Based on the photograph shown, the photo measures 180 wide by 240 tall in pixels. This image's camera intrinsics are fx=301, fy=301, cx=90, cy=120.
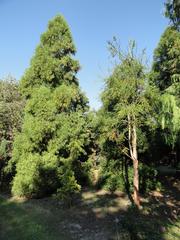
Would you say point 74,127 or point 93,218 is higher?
point 74,127

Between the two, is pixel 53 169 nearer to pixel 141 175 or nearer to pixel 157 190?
pixel 141 175

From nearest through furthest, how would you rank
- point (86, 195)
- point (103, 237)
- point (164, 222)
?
point (103, 237)
point (164, 222)
point (86, 195)

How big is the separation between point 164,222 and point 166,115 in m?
6.22

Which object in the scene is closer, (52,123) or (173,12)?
(173,12)

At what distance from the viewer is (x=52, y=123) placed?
17.1 metres

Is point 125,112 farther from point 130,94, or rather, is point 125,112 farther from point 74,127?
point 74,127

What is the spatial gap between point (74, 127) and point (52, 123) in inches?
53.1

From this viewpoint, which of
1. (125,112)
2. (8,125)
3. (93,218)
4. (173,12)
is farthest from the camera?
(8,125)

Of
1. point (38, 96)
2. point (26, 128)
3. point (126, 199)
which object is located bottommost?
point (126, 199)

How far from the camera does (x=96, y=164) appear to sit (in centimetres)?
2069

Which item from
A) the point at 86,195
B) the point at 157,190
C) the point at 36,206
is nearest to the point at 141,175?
the point at 157,190

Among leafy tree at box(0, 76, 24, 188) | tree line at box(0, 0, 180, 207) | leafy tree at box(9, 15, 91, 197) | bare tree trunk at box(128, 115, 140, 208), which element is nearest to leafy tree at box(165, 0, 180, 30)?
tree line at box(0, 0, 180, 207)

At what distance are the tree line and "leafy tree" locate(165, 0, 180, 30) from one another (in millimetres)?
4435

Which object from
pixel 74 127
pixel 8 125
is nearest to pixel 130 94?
pixel 74 127
